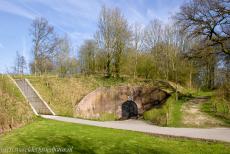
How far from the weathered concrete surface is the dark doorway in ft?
1.50

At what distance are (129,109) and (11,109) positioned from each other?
15.8m

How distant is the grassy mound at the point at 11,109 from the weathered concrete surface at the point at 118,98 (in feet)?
28.6

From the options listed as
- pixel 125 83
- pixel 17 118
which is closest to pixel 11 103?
pixel 17 118

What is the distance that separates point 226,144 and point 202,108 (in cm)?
912

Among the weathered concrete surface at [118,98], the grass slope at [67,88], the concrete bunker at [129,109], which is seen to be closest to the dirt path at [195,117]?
the weathered concrete surface at [118,98]

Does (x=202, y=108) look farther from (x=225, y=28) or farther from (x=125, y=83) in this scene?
(x=125, y=83)

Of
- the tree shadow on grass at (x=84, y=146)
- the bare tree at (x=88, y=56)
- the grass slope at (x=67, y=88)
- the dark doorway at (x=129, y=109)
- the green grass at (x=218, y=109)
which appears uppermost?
the bare tree at (x=88, y=56)

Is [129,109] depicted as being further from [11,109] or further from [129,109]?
[11,109]

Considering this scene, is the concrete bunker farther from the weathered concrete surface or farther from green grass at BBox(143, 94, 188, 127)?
green grass at BBox(143, 94, 188, 127)

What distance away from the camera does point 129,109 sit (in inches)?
1142

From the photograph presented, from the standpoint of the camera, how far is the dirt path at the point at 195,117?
16.8m

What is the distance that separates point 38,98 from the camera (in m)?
22.1

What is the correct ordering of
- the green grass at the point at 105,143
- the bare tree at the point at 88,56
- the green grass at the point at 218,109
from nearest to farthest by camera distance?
the green grass at the point at 105,143, the green grass at the point at 218,109, the bare tree at the point at 88,56

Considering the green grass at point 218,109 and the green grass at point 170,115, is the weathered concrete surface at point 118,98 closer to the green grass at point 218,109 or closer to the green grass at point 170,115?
the green grass at point 170,115
